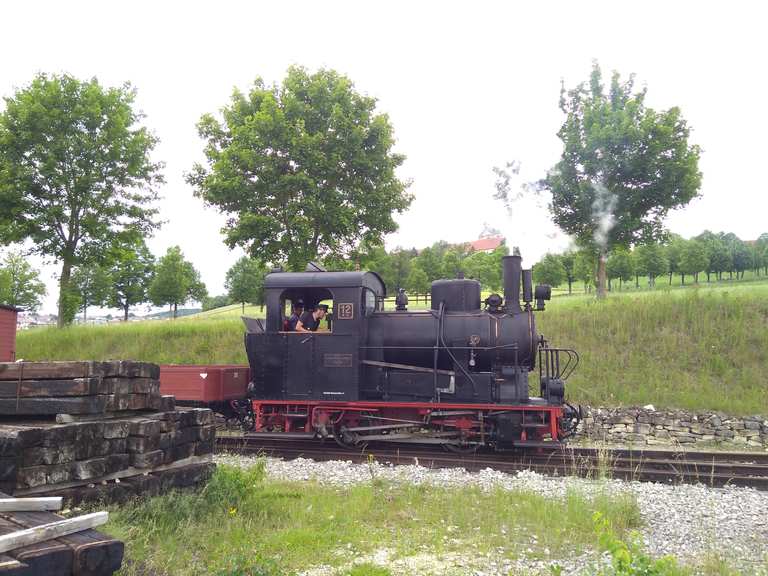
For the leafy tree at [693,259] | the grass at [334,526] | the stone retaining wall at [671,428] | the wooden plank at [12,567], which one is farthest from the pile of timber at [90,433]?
the leafy tree at [693,259]

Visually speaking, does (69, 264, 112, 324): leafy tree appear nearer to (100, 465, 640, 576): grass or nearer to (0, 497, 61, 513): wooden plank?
(100, 465, 640, 576): grass

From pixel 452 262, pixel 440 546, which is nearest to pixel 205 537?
pixel 440 546

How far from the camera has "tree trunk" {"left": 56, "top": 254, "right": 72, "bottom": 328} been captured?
1947cm

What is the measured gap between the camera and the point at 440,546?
4.99 meters

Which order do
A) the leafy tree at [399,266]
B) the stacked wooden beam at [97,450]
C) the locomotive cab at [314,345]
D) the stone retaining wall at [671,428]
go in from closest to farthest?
the stacked wooden beam at [97,450]
the locomotive cab at [314,345]
the stone retaining wall at [671,428]
the leafy tree at [399,266]

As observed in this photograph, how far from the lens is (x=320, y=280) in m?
10.1

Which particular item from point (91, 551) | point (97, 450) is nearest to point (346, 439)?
point (97, 450)

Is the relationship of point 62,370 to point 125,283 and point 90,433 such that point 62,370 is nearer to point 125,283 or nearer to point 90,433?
point 90,433

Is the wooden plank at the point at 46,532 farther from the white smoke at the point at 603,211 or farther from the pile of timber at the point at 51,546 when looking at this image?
the white smoke at the point at 603,211

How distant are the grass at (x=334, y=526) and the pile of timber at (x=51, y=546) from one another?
1050mm

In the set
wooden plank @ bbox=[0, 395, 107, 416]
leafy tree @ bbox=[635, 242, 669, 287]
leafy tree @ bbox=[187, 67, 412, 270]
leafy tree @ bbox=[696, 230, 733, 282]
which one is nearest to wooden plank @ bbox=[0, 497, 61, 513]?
A: wooden plank @ bbox=[0, 395, 107, 416]

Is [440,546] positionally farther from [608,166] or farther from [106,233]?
[106,233]

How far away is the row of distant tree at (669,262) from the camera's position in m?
40.9

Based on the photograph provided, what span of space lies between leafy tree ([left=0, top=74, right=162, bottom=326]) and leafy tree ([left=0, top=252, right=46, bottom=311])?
2779 cm
